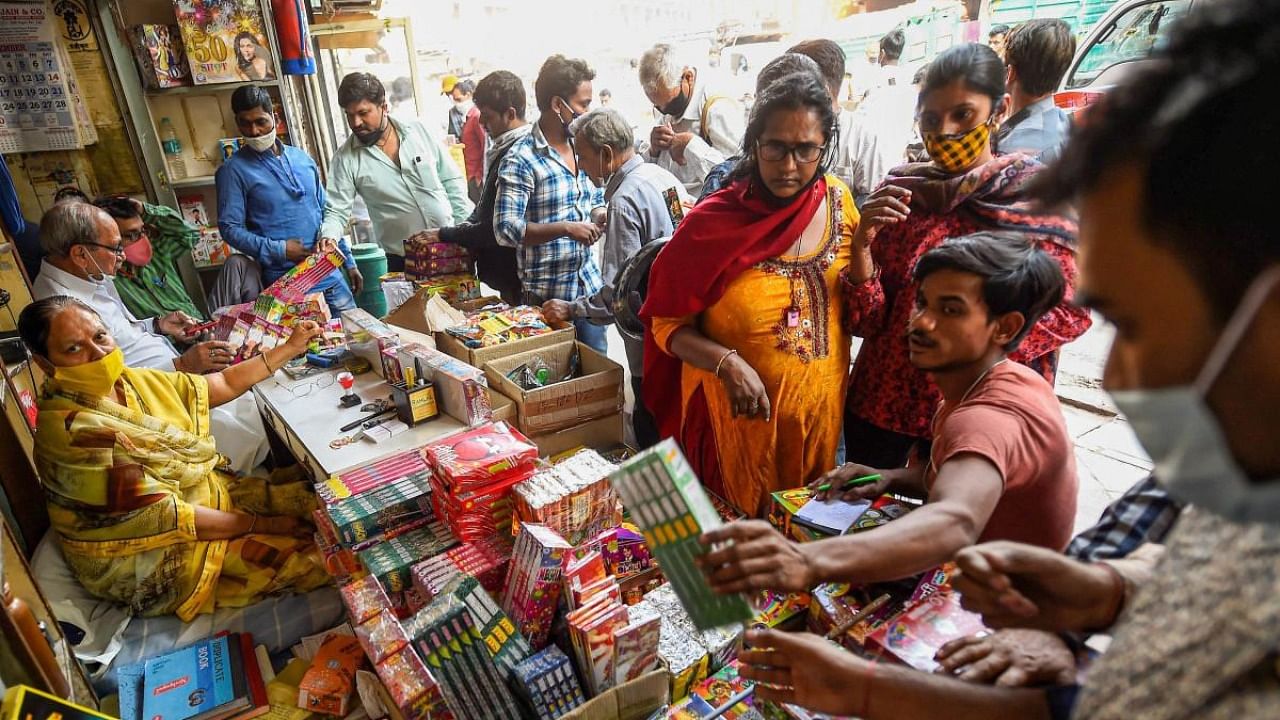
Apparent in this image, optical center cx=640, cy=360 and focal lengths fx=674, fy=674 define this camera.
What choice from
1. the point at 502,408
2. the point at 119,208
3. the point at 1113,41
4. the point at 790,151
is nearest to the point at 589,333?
the point at 502,408

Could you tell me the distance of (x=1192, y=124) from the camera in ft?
1.66

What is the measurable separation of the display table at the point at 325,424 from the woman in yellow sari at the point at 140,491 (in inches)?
11.6

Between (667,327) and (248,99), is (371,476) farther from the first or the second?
(248,99)

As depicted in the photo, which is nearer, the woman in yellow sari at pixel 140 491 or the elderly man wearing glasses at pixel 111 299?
the woman in yellow sari at pixel 140 491

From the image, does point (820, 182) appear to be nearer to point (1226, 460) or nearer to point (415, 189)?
point (1226, 460)

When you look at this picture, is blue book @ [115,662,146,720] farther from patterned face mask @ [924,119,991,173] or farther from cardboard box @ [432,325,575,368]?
patterned face mask @ [924,119,991,173]

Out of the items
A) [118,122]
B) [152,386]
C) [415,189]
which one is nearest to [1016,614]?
[152,386]

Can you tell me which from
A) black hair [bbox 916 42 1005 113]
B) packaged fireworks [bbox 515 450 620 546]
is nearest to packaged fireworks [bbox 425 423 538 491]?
packaged fireworks [bbox 515 450 620 546]

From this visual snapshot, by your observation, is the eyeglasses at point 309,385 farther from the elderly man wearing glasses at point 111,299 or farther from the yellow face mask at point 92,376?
the yellow face mask at point 92,376

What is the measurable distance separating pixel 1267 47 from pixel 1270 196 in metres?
0.11

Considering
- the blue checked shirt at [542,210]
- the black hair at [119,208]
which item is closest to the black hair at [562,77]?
the blue checked shirt at [542,210]

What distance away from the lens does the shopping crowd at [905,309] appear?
52 cm

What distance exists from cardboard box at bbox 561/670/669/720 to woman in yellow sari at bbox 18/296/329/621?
1.52 m

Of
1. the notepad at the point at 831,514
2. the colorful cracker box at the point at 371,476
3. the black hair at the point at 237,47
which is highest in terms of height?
the black hair at the point at 237,47
